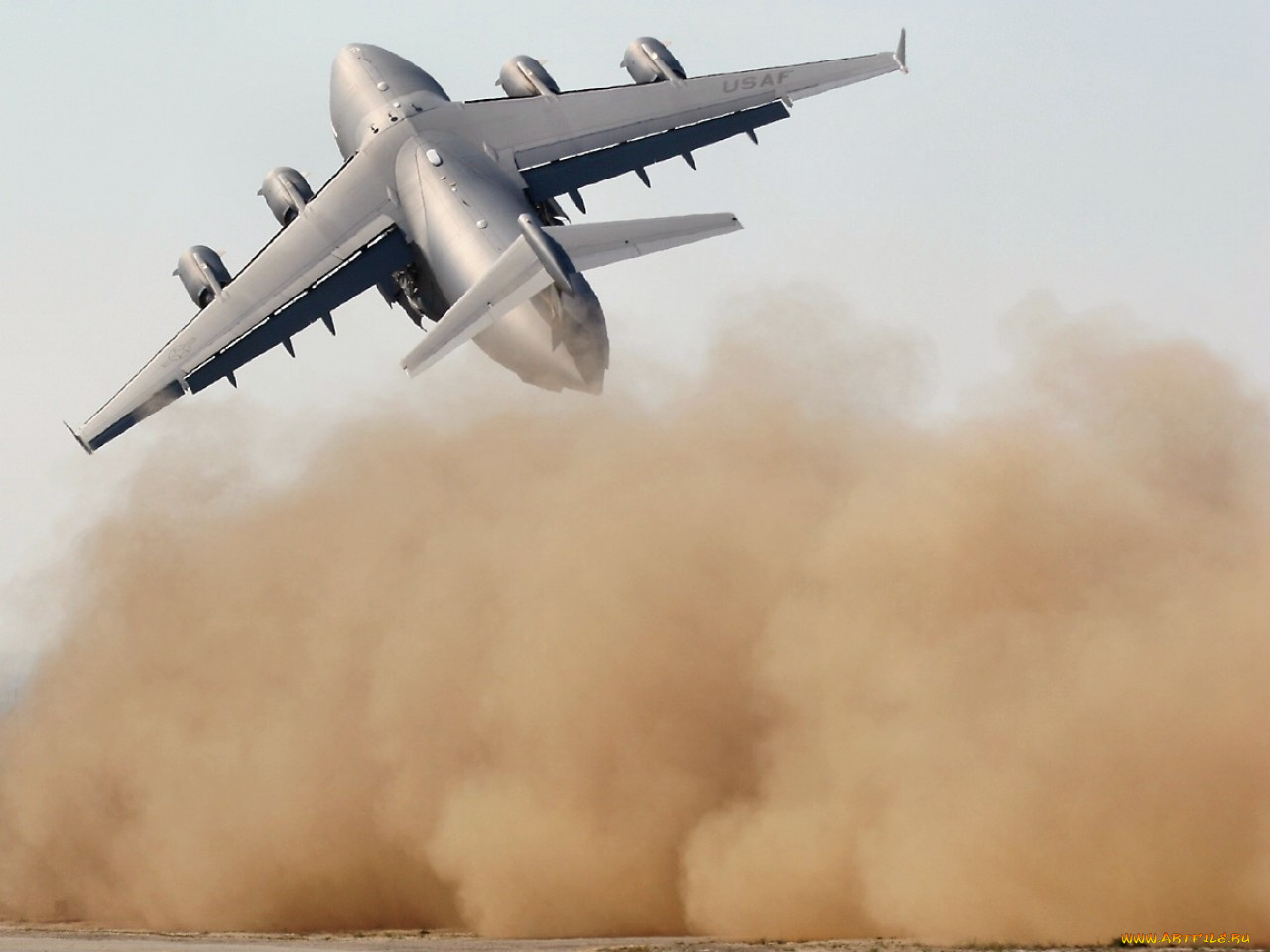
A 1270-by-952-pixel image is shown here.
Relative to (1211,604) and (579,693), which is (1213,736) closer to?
(1211,604)

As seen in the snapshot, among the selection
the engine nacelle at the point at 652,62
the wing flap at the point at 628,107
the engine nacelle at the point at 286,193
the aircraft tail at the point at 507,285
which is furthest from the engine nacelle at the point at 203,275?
the engine nacelle at the point at 652,62

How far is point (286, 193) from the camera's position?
46.3m

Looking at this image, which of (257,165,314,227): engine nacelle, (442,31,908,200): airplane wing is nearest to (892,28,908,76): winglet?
(442,31,908,200): airplane wing

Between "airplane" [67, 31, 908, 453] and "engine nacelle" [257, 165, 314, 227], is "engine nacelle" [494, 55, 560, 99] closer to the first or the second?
"airplane" [67, 31, 908, 453]

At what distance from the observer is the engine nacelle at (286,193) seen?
46.2 metres

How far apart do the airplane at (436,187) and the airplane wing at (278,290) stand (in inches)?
1.6

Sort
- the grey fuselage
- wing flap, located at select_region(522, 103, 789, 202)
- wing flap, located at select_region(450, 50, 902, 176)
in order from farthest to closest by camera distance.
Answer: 1. wing flap, located at select_region(522, 103, 789, 202)
2. wing flap, located at select_region(450, 50, 902, 176)
3. the grey fuselage

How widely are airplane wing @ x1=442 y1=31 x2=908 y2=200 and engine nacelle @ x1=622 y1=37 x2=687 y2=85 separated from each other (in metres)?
0.35

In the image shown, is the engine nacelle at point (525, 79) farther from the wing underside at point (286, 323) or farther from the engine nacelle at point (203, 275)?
the engine nacelle at point (203, 275)

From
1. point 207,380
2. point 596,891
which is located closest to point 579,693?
point 596,891

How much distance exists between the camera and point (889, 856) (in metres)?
32.2

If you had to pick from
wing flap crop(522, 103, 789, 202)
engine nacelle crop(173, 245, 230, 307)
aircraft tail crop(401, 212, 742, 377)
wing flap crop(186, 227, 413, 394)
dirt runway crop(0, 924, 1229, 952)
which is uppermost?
engine nacelle crop(173, 245, 230, 307)

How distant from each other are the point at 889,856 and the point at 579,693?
35.2 ft

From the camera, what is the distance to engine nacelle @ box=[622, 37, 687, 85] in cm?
4744
